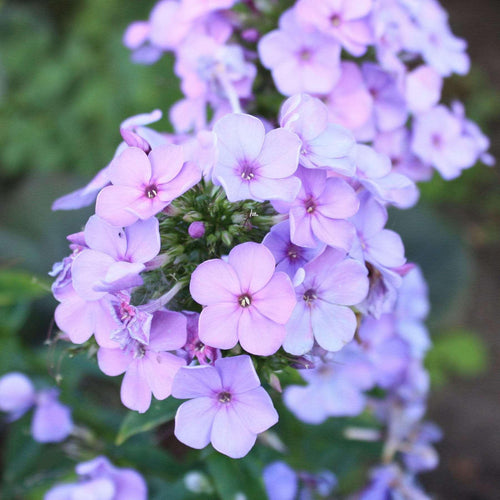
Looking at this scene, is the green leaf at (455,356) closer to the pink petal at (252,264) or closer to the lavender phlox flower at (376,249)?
the lavender phlox flower at (376,249)

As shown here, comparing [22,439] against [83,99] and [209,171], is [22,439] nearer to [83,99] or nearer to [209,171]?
[209,171]

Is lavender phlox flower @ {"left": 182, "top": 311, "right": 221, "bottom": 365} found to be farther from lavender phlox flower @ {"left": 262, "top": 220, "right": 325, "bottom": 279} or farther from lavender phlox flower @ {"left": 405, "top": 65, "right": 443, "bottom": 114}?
lavender phlox flower @ {"left": 405, "top": 65, "right": 443, "bottom": 114}

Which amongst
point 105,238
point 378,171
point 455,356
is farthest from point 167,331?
point 455,356

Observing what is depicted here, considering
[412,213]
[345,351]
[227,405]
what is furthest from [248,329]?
[412,213]

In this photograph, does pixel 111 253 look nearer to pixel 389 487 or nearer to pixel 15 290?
pixel 15 290

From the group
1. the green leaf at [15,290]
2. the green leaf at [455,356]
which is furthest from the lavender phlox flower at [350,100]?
the green leaf at [455,356]

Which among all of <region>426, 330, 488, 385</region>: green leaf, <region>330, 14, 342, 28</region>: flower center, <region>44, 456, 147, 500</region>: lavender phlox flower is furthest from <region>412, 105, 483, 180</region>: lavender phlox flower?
<region>426, 330, 488, 385</region>: green leaf
